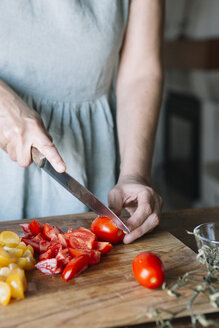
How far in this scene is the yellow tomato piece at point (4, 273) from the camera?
41.9 inches

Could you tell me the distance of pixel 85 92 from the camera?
5.45 feet

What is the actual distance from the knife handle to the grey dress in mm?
343

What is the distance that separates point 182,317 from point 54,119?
33.0 inches

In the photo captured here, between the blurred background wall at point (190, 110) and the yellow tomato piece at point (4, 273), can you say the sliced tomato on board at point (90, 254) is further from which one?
the blurred background wall at point (190, 110)

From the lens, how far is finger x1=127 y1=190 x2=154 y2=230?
1355 mm

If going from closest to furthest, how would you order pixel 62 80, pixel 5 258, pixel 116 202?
pixel 5 258
pixel 116 202
pixel 62 80

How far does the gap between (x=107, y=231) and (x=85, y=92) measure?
21.6 inches

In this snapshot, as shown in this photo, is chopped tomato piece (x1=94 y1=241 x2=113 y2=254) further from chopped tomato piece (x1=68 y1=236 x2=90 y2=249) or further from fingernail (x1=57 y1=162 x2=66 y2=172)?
fingernail (x1=57 y1=162 x2=66 y2=172)

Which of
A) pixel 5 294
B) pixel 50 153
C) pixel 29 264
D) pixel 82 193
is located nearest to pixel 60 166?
pixel 50 153

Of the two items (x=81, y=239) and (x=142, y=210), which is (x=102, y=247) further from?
(x=142, y=210)

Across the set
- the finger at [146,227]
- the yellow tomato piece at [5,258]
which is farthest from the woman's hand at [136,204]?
the yellow tomato piece at [5,258]

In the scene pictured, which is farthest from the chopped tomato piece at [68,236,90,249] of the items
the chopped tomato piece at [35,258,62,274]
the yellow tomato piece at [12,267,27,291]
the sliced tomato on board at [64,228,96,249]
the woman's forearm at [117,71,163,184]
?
the woman's forearm at [117,71,163,184]

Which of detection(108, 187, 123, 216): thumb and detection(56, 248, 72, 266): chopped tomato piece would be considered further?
detection(108, 187, 123, 216): thumb

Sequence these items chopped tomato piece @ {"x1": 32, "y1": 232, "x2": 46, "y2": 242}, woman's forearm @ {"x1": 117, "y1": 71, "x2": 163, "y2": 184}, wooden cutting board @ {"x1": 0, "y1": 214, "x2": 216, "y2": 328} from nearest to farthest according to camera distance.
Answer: wooden cutting board @ {"x1": 0, "y1": 214, "x2": 216, "y2": 328} → chopped tomato piece @ {"x1": 32, "y1": 232, "x2": 46, "y2": 242} → woman's forearm @ {"x1": 117, "y1": 71, "x2": 163, "y2": 184}
